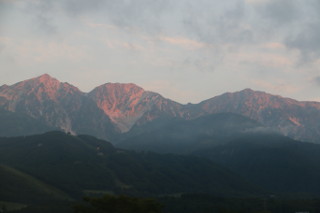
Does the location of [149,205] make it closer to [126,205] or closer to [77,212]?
[126,205]

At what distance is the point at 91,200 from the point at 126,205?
912cm

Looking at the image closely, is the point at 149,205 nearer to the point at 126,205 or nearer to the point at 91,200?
the point at 126,205

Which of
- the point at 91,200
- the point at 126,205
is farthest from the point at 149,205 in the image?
the point at 91,200

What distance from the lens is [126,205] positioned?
5743 inches

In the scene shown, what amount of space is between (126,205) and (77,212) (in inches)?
523

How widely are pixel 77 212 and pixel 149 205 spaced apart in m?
18.9

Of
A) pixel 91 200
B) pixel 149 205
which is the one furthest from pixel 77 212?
pixel 149 205

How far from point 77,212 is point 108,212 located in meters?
8.50

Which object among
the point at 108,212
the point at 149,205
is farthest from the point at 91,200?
the point at 149,205

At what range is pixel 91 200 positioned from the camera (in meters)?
146

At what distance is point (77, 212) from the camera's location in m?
148

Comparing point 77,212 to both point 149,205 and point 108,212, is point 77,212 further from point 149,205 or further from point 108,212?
point 149,205

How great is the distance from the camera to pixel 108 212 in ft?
479
